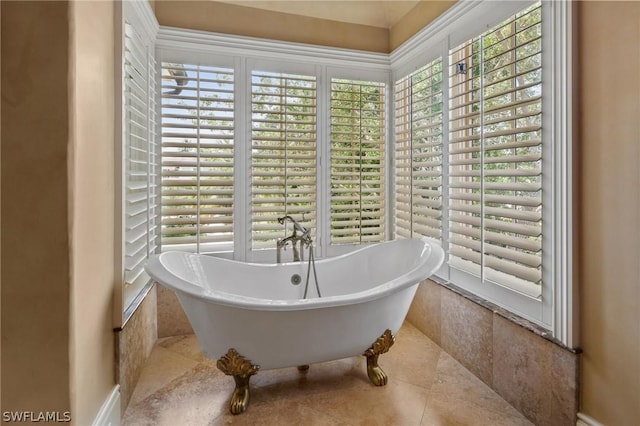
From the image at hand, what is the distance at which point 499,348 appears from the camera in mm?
1847

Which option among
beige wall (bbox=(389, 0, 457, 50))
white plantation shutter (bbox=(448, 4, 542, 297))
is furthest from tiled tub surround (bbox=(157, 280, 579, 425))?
beige wall (bbox=(389, 0, 457, 50))

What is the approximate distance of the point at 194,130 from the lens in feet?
8.45

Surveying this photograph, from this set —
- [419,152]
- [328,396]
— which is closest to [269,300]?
[328,396]

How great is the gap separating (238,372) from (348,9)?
112 inches

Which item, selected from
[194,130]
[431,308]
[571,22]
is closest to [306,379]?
[431,308]

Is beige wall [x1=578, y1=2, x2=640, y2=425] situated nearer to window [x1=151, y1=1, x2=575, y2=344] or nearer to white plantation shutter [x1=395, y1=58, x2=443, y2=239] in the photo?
window [x1=151, y1=1, x2=575, y2=344]

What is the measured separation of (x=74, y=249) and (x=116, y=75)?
0.95 metres

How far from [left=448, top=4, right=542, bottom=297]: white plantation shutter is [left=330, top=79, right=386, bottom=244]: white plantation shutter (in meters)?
0.86

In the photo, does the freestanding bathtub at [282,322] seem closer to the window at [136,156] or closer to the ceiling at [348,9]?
the window at [136,156]

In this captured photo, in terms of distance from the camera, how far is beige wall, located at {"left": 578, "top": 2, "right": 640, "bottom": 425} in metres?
1.26

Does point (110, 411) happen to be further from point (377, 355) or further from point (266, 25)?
point (266, 25)

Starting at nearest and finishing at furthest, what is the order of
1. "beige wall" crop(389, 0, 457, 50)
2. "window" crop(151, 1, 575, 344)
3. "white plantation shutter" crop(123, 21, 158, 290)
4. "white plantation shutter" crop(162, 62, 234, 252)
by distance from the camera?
"window" crop(151, 1, 575, 344) → "white plantation shutter" crop(123, 21, 158, 290) → "beige wall" crop(389, 0, 457, 50) → "white plantation shutter" crop(162, 62, 234, 252)

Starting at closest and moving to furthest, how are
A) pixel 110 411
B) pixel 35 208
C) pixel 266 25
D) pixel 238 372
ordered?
pixel 35 208 < pixel 110 411 < pixel 238 372 < pixel 266 25

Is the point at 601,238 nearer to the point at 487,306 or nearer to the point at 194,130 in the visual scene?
the point at 487,306
